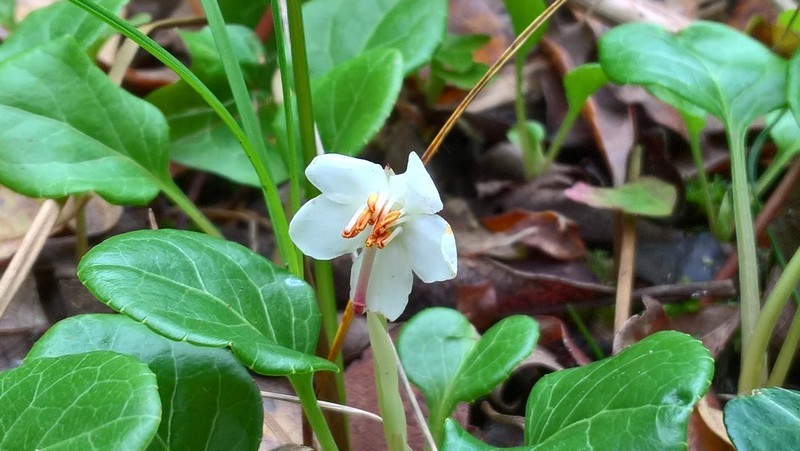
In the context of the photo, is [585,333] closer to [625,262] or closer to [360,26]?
[625,262]

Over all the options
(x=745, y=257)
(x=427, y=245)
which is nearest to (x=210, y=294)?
(x=427, y=245)

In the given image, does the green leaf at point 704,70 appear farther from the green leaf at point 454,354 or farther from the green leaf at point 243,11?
the green leaf at point 243,11

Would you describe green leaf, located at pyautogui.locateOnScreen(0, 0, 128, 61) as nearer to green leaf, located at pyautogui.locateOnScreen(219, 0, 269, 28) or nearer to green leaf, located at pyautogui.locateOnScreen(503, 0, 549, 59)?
green leaf, located at pyautogui.locateOnScreen(219, 0, 269, 28)

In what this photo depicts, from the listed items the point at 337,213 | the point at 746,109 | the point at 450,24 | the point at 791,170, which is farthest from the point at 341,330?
the point at 450,24

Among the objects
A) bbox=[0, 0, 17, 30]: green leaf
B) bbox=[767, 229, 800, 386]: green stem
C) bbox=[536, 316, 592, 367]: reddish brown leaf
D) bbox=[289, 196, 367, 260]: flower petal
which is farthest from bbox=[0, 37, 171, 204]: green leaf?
bbox=[767, 229, 800, 386]: green stem

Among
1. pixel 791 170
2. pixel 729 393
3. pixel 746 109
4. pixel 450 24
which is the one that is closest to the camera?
pixel 729 393

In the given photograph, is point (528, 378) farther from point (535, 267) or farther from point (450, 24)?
point (450, 24)

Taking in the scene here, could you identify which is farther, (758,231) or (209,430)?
(758,231)

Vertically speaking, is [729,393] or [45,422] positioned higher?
[45,422]
